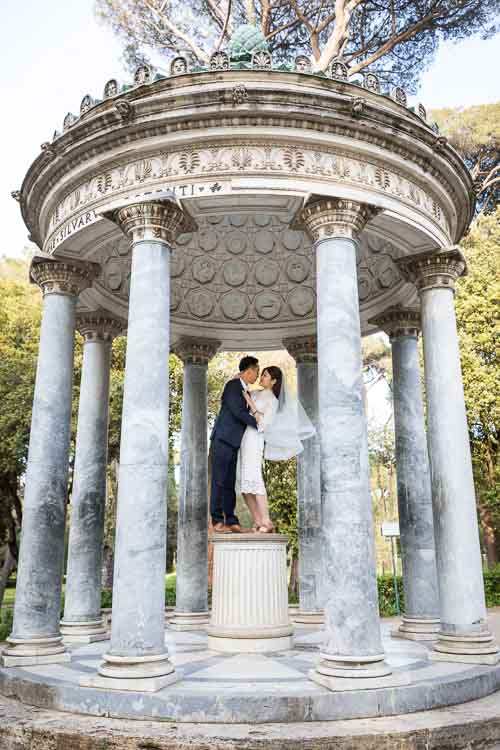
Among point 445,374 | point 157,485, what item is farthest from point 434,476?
point 157,485

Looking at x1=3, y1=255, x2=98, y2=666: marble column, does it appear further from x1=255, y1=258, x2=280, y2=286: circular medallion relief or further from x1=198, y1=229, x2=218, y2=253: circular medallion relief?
x1=255, y1=258, x2=280, y2=286: circular medallion relief

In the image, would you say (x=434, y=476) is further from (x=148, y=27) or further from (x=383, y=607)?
(x=148, y=27)

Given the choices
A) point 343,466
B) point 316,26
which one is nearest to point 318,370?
point 343,466

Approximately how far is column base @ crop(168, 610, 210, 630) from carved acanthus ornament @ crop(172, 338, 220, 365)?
7.77m

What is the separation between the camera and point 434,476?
14383 mm

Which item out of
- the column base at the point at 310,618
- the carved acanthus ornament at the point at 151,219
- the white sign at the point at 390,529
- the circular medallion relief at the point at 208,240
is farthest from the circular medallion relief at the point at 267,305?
the white sign at the point at 390,529

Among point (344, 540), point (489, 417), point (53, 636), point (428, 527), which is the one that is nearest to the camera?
point (344, 540)

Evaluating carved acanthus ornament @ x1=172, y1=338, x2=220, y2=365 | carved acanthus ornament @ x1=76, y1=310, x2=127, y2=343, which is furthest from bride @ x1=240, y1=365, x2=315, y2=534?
carved acanthus ornament @ x1=76, y1=310, x2=127, y2=343

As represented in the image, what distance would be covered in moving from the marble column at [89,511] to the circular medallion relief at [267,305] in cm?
564

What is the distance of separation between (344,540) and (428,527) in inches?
261

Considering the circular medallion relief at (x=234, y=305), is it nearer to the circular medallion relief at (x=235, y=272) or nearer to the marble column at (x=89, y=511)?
the circular medallion relief at (x=235, y=272)

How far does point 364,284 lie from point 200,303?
537 cm

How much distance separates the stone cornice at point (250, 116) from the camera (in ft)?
40.4

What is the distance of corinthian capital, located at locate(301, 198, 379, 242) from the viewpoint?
12.6 m
